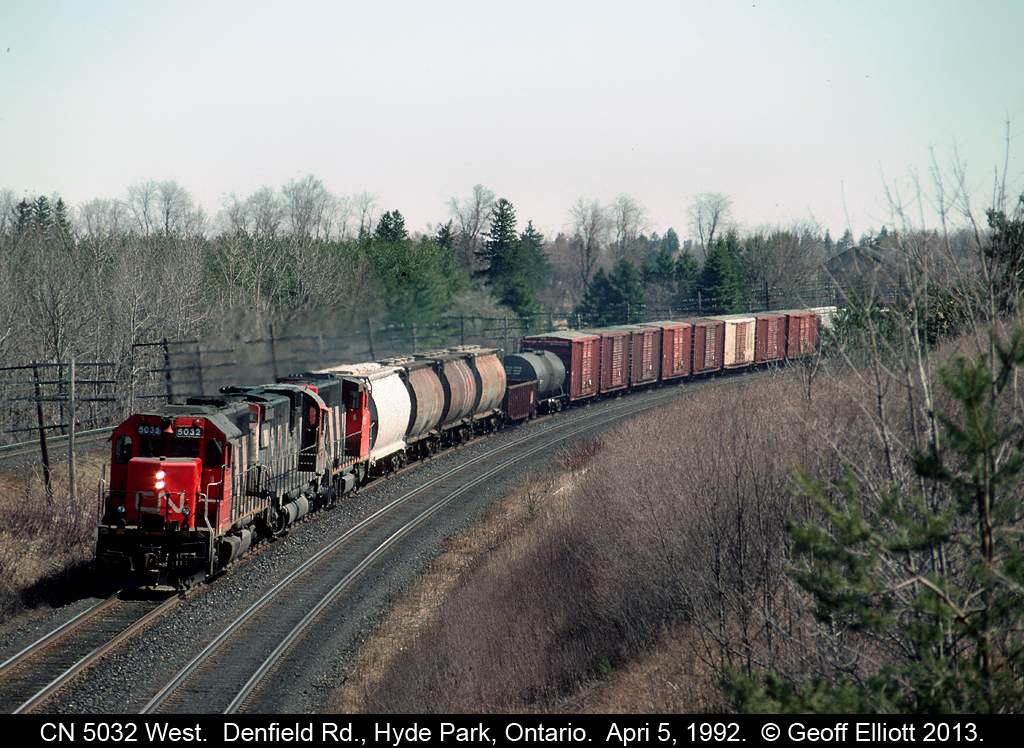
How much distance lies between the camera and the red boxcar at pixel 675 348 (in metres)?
47.8

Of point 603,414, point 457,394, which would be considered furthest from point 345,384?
point 603,414

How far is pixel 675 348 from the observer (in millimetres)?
49000

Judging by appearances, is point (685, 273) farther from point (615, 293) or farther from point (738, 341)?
point (738, 341)

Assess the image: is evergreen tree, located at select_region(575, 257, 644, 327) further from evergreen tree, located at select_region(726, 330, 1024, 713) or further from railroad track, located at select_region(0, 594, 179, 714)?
evergreen tree, located at select_region(726, 330, 1024, 713)

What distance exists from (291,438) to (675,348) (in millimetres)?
31962

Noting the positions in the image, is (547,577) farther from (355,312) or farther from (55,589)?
(355,312)

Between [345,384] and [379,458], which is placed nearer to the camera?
[345,384]

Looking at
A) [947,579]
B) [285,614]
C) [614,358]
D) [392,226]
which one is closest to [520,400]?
[614,358]

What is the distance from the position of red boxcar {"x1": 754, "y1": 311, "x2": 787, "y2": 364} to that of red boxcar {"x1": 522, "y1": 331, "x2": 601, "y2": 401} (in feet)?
52.2

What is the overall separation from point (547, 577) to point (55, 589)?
10947 millimetres

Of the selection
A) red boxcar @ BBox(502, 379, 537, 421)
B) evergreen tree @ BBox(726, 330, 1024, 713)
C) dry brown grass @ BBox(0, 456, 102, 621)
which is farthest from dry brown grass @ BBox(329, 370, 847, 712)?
red boxcar @ BBox(502, 379, 537, 421)

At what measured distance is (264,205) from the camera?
94938 mm

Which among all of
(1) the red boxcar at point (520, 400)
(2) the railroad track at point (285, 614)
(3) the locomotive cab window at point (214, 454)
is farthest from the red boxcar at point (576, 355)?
(3) the locomotive cab window at point (214, 454)
